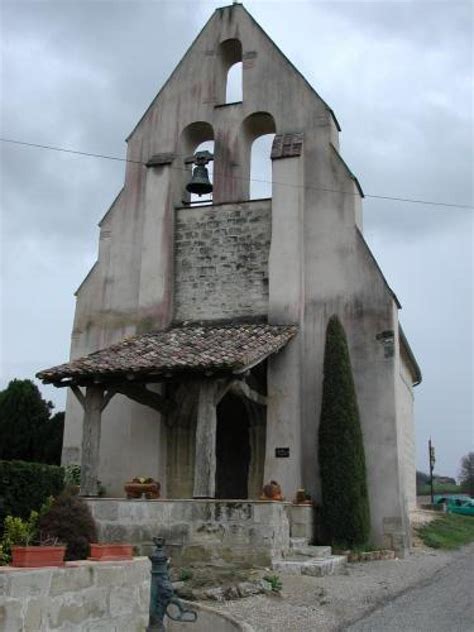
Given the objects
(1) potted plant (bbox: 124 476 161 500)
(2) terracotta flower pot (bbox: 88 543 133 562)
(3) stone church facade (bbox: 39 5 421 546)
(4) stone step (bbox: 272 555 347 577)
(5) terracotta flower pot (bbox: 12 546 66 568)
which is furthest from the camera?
(3) stone church facade (bbox: 39 5 421 546)

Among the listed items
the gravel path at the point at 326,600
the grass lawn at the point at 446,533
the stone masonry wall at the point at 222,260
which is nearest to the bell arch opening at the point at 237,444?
the stone masonry wall at the point at 222,260

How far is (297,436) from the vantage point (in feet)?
44.9

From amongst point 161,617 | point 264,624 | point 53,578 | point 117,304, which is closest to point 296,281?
point 117,304

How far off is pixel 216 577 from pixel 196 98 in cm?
1198

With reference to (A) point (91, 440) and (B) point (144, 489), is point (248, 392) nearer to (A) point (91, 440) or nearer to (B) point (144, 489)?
(B) point (144, 489)

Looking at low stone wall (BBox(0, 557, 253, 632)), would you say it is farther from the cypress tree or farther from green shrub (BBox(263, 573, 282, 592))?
the cypress tree

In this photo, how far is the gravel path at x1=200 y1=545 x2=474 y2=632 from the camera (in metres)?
7.02

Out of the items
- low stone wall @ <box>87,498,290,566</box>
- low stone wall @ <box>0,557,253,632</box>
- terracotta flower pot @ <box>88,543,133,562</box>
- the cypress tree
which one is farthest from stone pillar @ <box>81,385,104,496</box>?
terracotta flower pot @ <box>88,543,133,562</box>

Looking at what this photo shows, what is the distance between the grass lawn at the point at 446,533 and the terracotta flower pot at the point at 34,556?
12.2 meters

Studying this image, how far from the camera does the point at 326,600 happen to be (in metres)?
8.13

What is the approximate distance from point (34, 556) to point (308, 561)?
6718 millimetres

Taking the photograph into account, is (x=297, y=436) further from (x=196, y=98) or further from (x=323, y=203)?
(x=196, y=98)

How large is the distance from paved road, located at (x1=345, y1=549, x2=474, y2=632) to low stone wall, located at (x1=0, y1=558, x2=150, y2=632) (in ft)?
7.41

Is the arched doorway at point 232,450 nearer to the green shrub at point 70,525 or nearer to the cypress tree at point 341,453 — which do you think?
the cypress tree at point 341,453
